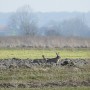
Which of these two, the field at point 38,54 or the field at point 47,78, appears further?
the field at point 38,54

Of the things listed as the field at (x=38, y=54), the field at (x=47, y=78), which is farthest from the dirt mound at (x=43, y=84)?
the field at (x=38, y=54)

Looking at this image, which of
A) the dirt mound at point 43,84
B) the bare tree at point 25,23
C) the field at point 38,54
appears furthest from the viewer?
the bare tree at point 25,23

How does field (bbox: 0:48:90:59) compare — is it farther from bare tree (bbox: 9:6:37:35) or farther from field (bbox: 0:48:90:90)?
bare tree (bbox: 9:6:37:35)

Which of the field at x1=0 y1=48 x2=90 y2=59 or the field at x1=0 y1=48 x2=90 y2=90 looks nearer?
the field at x1=0 y1=48 x2=90 y2=90

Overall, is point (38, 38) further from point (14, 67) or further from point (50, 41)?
point (14, 67)

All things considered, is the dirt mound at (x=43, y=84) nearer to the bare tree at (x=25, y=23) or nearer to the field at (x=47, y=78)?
the field at (x=47, y=78)

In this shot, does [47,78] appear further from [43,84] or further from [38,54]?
[38,54]

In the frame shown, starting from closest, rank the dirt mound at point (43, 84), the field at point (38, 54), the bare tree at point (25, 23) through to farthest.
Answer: the dirt mound at point (43, 84), the field at point (38, 54), the bare tree at point (25, 23)

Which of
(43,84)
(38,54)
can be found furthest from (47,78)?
(38,54)

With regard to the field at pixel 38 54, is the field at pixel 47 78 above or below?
below

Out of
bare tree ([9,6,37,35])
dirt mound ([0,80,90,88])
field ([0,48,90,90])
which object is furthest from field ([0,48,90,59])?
bare tree ([9,6,37,35])

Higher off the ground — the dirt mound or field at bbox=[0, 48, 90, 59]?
field at bbox=[0, 48, 90, 59]

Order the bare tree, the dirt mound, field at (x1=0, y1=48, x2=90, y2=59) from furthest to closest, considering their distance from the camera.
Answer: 1. the bare tree
2. field at (x1=0, y1=48, x2=90, y2=59)
3. the dirt mound

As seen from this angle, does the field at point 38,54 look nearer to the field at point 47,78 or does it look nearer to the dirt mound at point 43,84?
the field at point 47,78
